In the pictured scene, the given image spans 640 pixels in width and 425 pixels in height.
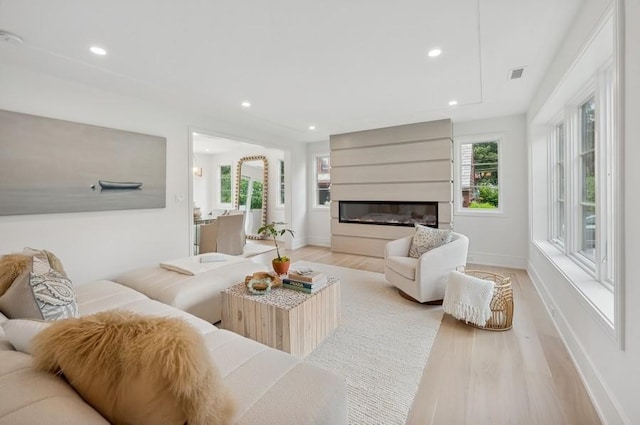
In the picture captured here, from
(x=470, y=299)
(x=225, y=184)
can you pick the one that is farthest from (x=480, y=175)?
(x=225, y=184)

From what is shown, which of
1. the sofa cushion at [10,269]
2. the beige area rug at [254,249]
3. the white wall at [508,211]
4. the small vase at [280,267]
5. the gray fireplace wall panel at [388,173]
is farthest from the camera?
the beige area rug at [254,249]

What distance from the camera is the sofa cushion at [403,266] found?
10.2 feet

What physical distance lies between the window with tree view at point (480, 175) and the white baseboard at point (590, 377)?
237cm

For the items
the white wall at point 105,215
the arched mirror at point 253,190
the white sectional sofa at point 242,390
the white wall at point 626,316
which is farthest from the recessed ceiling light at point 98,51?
the arched mirror at point 253,190

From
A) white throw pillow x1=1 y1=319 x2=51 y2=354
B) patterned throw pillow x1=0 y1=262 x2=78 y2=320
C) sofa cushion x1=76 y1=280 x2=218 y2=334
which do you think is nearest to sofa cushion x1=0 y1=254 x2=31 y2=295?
patterned throw pillow x1=0 y1=262 x2=78 y2=320

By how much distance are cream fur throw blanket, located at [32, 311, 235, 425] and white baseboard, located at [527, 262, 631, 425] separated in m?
1.88

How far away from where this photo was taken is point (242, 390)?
1.11 meters

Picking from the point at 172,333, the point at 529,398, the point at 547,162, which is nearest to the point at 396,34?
the point at 172,333

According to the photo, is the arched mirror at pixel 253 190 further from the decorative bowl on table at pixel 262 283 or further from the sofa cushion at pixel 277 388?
the sofa cushion at pixel 277 388

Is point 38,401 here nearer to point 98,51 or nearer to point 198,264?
point 198,264

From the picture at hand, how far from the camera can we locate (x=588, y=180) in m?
2.55

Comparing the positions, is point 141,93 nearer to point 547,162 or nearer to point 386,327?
point 386,327

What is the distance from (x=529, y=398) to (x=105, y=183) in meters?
4.24

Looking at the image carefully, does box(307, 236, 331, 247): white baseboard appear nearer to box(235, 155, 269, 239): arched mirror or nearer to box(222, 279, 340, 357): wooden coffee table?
box(235, 155, 269, 239): arched mirror
